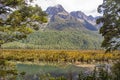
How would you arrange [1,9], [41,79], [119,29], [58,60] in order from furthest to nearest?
[58,60] < [119,29] < [1,9] < [41,79]

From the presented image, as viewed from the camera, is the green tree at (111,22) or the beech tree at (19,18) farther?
the green tree at (111,22)

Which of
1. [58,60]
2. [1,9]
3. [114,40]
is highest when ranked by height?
[1,9]

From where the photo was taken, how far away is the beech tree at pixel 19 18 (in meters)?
16.5

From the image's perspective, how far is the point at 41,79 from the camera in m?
15.3

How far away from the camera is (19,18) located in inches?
656

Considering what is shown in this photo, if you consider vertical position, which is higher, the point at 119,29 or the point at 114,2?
the point at 114,2

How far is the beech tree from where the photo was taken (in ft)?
54.2

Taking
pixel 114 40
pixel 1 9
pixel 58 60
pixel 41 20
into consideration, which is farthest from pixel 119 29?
pixel 58 60

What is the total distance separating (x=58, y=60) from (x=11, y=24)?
74012 mm

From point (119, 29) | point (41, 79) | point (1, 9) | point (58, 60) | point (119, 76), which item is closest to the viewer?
point (119, 76)

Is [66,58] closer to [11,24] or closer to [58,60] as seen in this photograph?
[58,60]

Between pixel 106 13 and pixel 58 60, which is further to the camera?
pixel 58 60

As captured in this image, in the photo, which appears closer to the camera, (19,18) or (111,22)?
(19,18)

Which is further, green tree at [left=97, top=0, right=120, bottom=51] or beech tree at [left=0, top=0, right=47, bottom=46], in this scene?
green tree at [left=97, top=0, right=120, bottom=51]
